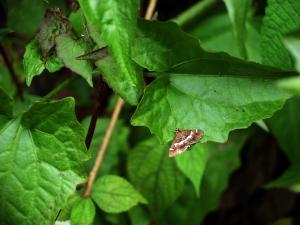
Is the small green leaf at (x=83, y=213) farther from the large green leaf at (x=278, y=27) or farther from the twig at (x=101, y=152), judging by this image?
the large green leaf at (x=278, y=27)

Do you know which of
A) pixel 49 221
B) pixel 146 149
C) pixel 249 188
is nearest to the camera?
pixel 49 221

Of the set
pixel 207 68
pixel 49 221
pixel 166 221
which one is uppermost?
pixel 207 68

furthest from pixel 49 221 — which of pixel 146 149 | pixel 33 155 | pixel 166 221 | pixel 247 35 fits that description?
pixel 247 35

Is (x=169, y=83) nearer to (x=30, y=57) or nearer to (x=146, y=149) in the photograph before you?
(x=30, y=57)

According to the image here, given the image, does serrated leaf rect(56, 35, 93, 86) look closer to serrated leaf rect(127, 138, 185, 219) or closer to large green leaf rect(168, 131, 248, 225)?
serrated leaf rect(127, 138, 185, 219)

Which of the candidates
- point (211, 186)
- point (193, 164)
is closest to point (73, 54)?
point (193, 164)

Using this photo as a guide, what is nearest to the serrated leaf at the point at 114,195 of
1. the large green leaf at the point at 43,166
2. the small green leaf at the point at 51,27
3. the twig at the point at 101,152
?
the twig at the point at 101,152
